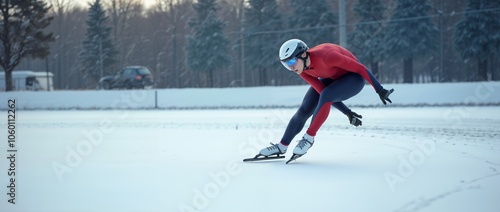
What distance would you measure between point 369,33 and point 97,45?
2702cm

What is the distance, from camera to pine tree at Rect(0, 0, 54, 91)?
31.7 metres

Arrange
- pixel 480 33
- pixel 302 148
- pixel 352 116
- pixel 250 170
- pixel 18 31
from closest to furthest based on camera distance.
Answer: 1. pixel 250 170
2. pixel 302 148
3. pixel 352 116
4. pixel 18 31
5. pixel 480 33

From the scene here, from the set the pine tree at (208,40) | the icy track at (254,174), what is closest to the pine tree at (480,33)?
the pine tree at (208,40)

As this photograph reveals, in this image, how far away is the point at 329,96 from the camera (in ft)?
17.5

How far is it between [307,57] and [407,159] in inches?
58.4

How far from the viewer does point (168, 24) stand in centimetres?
6881

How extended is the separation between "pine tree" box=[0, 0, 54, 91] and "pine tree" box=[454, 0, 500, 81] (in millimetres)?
29750

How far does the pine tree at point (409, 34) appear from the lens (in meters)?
40.1

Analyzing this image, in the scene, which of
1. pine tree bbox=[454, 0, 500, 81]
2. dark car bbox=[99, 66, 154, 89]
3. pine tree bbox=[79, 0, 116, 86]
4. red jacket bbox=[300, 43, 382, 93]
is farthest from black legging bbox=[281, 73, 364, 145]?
pine tree bbox=[79, 0, 116, 86]

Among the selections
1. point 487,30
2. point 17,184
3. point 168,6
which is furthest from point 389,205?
point 168,6

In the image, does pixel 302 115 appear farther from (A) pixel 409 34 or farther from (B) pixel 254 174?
(A) pixel 409 34

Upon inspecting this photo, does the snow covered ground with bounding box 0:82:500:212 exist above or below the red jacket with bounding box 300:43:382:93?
below

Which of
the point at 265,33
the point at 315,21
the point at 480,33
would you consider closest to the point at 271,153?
the point at 480,33

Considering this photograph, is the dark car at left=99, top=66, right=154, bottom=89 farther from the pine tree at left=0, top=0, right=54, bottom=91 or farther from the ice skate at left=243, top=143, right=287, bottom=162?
the ice skate at left=243, top=143, right=287, bottom=162
